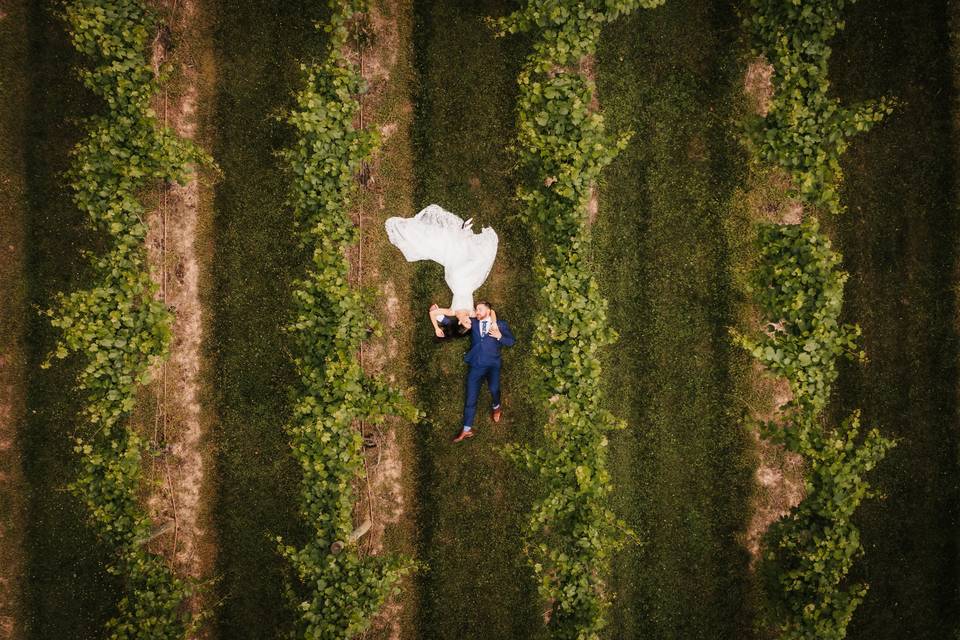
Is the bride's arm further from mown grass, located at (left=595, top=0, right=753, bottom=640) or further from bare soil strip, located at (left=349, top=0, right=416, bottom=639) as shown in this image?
mown grass, located at (left=595, top=0, right=753, bottom=640)

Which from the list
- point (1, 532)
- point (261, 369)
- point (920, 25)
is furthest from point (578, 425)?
point (1, 532)

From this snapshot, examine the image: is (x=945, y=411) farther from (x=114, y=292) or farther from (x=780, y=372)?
(x=114, y=292)

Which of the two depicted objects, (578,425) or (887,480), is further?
(887,480)

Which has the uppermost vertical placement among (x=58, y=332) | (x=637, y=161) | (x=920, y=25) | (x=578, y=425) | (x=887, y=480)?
(x=920, y=25)

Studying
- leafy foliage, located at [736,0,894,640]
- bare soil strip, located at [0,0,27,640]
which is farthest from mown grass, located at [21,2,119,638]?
leafy foliage, located at [736,0,894,640]

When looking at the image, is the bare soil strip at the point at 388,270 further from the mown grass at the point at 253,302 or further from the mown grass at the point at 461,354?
the mown grass at the point at 253,302

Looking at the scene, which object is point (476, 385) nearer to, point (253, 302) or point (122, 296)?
point (253, 302)

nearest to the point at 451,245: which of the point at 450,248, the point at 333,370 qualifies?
the point at 450,248
